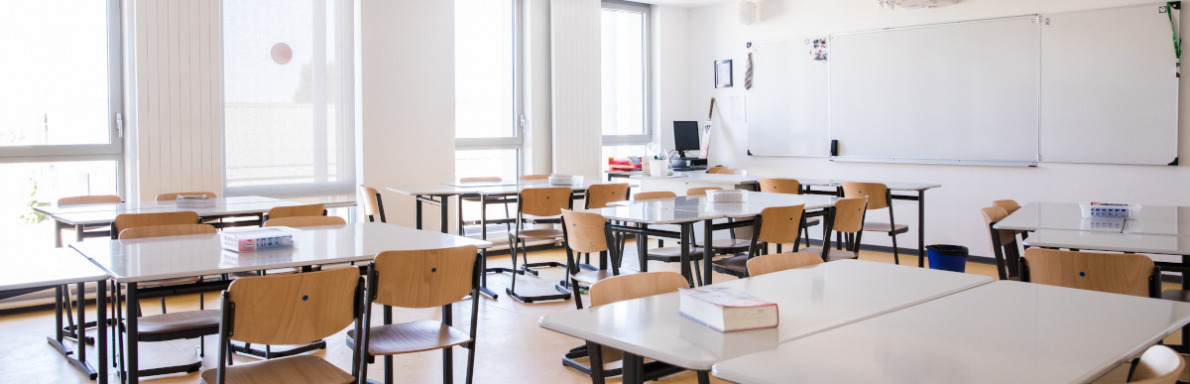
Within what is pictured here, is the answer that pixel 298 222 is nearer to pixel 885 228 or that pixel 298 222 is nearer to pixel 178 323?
pixel 178 323

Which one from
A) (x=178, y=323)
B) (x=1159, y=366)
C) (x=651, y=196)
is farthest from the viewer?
(x=651, y=196)

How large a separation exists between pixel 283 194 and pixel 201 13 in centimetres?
144

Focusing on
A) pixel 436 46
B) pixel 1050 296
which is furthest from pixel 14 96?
pixel 1050 296

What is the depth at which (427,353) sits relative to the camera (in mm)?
4336

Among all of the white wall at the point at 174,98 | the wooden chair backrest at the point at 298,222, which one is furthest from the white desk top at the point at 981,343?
the white wall at the point at 174,98

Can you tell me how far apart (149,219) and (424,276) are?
2.06 m

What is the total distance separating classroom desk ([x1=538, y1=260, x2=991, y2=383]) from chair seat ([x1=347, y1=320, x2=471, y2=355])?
797 mm

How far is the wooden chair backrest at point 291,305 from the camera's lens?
246 centimetres

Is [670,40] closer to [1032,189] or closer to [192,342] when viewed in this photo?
[1032,189]

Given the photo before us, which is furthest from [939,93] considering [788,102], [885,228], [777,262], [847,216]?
[777,262]

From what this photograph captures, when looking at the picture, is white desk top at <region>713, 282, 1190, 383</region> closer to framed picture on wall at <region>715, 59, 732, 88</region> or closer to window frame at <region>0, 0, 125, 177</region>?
window frame at <region>0, 0, 125, 177</region>

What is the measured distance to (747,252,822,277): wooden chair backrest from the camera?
291cm

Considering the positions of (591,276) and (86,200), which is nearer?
(591,276)

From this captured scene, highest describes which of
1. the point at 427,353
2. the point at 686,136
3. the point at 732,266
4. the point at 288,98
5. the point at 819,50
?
the point at 819,50
